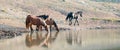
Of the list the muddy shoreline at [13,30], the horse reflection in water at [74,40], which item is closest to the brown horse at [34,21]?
the muddy shoreline at [13,30]

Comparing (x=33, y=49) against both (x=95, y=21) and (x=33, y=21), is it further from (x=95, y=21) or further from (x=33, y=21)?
(x=95, y=21)

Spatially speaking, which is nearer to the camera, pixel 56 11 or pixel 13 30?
pixel 13 30

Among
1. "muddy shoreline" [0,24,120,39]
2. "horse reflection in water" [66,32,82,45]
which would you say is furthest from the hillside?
"horse reflection in water" [66,32,82,45]

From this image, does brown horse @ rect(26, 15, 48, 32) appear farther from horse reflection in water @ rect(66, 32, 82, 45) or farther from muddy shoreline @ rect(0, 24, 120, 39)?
horse reflection in water @ rect(66, 32, 82, 45)

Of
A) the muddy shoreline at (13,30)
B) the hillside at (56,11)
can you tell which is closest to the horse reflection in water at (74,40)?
the muddy shoreline at (13,30)

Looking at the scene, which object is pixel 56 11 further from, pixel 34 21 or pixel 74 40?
pixel 74 40

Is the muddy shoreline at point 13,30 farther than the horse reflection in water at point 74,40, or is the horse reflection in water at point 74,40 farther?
the muddy shoreline at point 13,30

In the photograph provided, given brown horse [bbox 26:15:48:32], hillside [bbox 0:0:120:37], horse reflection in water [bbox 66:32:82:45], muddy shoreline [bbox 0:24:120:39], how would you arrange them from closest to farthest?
1. horse reflection in water [bbox 66:32:82:45]
2. muddy shoreline [bbox 0:24:120:39]
3. brown horse [bbox 26:15:48:32]
4. hillside [bbox 0:0:120:37]

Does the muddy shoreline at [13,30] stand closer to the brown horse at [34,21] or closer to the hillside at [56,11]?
the hillside at [56,11]

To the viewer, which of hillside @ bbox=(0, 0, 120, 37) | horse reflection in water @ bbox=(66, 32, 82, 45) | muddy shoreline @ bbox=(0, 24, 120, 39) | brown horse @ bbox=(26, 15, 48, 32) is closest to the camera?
horse reflection in water @ bbox=(66, 32, 82, 45)

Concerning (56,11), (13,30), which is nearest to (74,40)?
(13,30)

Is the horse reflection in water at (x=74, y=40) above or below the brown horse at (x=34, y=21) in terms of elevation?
below

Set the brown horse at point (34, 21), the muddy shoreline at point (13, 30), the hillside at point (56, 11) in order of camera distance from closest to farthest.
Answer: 1. the muddy shoreline at point (13, 30)
2. the brown horse at point (34, 21)
3. the hillside at point (56, 11)

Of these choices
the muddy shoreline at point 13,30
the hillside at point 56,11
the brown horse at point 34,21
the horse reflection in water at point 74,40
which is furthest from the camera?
the hillside at point 56,11
